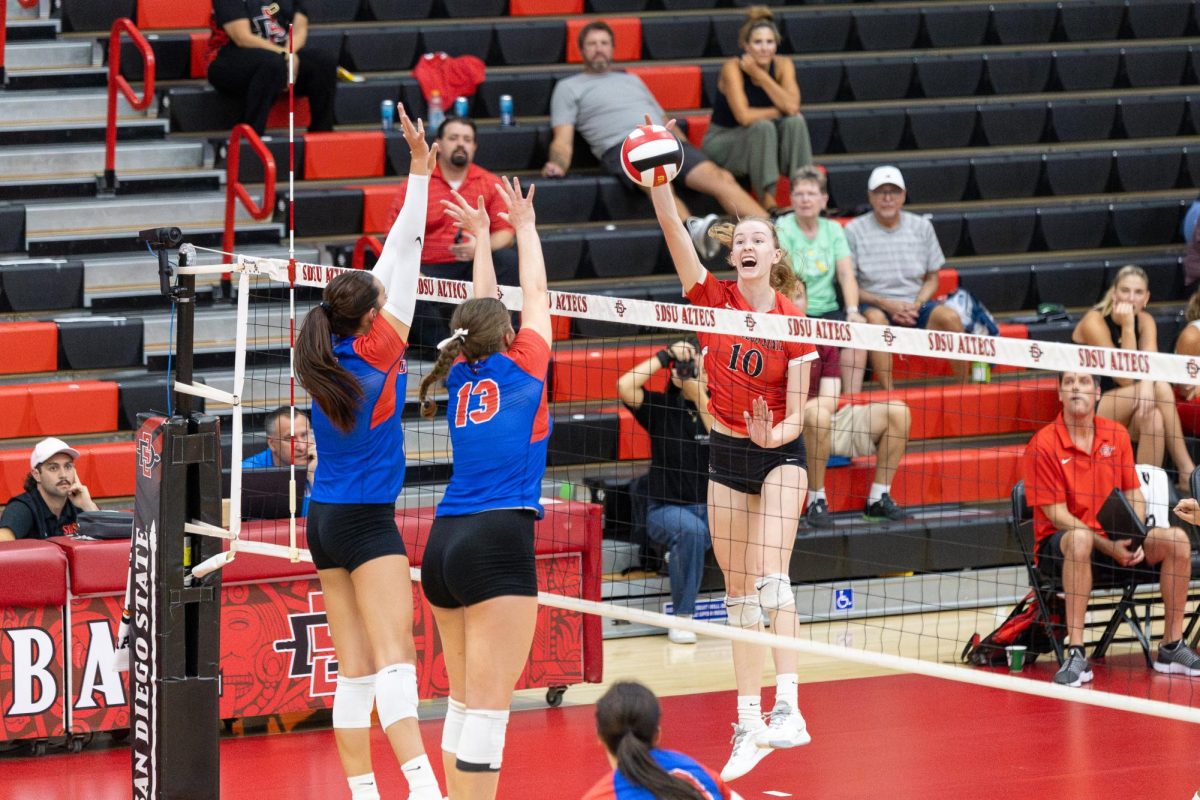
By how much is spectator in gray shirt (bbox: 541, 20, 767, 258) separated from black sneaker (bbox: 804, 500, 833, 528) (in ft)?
8.43

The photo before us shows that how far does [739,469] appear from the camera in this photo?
6.28m

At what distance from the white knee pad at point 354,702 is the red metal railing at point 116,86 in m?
5.60

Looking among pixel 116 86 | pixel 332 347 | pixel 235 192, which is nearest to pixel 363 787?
pixel 332 347

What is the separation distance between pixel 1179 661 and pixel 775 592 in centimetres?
320

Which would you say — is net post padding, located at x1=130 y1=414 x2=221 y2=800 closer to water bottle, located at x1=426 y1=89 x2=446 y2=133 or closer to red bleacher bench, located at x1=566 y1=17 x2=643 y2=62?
water bottle, located at x1=426 y1=89 x2=446 y2=133

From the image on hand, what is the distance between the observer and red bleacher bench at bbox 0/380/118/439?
30.2 feet

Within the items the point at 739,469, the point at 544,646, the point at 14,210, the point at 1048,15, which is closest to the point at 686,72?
the point at 1048,15

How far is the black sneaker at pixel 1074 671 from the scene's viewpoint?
8.19 meters

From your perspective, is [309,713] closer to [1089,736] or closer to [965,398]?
[1089,736]

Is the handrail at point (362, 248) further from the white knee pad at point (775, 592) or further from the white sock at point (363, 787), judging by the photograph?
the white sock at point (363, 787)

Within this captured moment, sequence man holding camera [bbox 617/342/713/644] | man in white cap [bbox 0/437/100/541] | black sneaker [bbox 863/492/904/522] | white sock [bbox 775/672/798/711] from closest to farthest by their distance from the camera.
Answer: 1. white sock [bbox 775/672/798/711]
2. man in white cap [bbox 0/437/100/541]
3. man holding camera [bbox 617/342/713/644]
4. black sneaker [bbox 863/492/904/522]

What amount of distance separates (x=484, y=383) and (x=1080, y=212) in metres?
7.95

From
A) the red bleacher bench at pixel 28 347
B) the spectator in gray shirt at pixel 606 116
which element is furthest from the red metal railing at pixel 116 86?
the spectator in gray shirt at pixel 606 116

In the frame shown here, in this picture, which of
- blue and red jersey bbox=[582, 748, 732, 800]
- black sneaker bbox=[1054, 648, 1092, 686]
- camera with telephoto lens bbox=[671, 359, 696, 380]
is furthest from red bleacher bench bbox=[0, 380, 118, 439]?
blue and red jersey bbox=[582, 748, 732, 800]
